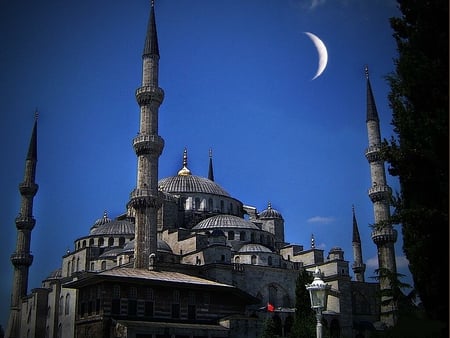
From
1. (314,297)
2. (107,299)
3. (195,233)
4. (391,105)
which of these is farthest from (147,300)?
(391,105)

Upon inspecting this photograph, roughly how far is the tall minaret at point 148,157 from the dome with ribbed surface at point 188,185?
34.9 feet

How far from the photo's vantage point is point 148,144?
30.3 m

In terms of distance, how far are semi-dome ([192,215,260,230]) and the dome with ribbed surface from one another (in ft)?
12.2

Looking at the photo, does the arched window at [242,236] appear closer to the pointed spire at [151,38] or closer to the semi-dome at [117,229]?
the semi-dome at [117,229]

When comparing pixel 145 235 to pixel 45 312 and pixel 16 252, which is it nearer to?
pixel 45 312

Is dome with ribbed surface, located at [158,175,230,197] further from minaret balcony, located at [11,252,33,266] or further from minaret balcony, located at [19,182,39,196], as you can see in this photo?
minaret balcony, located at [11,252,33,266]

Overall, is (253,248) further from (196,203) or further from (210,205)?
(196,203)

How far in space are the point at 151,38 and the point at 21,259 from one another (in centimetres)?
1600

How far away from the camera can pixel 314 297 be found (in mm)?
10336

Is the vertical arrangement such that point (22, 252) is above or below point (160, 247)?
above

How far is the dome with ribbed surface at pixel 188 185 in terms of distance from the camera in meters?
41.5

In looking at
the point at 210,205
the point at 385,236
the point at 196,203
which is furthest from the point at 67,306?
the point at 385,236

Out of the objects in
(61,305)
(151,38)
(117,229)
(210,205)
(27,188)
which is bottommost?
(61,305)

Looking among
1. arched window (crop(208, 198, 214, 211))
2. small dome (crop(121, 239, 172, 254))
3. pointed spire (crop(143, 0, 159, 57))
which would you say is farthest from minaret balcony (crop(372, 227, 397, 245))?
pointed spire (crop(143, 0, 159, 57))
